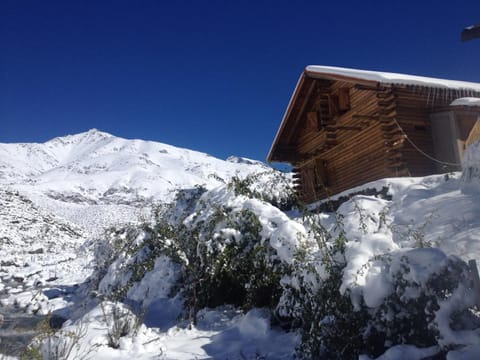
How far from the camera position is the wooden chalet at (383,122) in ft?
35.9

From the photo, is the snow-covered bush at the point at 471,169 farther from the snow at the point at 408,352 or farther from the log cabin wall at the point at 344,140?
the log cabin wall at the point at 344,140

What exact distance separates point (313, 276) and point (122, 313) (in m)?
3.47

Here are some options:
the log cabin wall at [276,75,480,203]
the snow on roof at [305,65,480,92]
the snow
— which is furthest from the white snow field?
the snow on roof at [305,65,480,92]

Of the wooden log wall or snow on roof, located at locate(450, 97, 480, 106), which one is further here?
the wooden log wall

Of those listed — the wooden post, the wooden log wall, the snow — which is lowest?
the snow

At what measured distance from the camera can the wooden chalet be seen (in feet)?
35.9

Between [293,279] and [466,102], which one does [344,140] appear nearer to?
[466,102]

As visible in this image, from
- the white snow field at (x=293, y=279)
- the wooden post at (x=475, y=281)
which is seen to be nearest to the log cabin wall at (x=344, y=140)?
the white snow field at (x=293, y=279)

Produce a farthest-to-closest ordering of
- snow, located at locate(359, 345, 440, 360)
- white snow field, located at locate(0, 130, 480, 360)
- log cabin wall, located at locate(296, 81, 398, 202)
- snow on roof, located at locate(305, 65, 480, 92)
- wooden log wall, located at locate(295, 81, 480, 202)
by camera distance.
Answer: log cabin wall, located at locate(296, 81, 398, 202), wooden log wall, located at locate(295, 81, 480, 202), snow on roof, located at locate(305, 65, 480, 92), white snow field, located at locate(0, 130, 480, 360), snow, located at locate(359, 345, 440, 360)

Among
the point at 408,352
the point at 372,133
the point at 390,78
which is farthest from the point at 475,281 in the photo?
the point at 372,133

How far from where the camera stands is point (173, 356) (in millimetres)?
5070

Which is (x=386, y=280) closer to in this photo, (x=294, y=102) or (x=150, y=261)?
(x=150, y=261)

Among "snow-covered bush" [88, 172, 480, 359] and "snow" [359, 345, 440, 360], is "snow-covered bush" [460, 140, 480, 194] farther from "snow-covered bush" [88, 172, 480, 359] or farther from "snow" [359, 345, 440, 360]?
"snow" [359, 345, 440, 360]

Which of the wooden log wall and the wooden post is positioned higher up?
the wooden log wall
